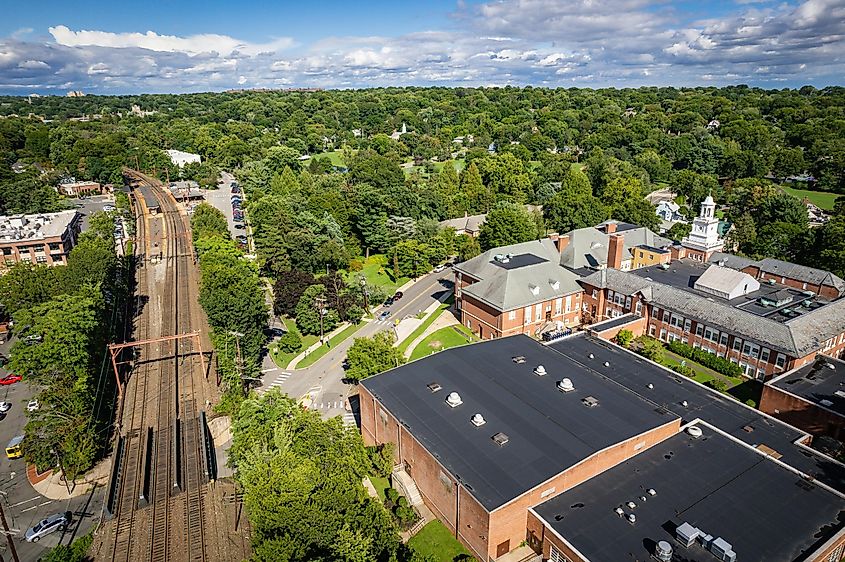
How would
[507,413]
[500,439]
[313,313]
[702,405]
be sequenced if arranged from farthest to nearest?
[313,313] → [702,405] → [507,413] → [500,439]

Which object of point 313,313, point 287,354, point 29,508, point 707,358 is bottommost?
point 29,508

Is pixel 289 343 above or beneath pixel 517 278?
beneath

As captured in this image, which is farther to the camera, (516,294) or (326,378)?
(516,294)

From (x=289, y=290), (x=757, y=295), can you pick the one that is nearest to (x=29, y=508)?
(x=289, y=290)

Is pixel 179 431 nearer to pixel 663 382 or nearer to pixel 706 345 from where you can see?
pixel 663 382

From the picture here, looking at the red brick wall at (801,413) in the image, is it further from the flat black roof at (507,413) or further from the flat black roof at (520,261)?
the flat black roof at (520,261)

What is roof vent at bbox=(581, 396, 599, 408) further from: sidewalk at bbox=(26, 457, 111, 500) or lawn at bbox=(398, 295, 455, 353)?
sidewalk at bbox=(26, 457, 111, 500)

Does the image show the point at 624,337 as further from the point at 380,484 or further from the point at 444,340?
the point at 380,484

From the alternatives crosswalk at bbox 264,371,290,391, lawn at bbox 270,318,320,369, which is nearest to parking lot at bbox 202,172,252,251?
lawn at bbox 270,318,320,369
